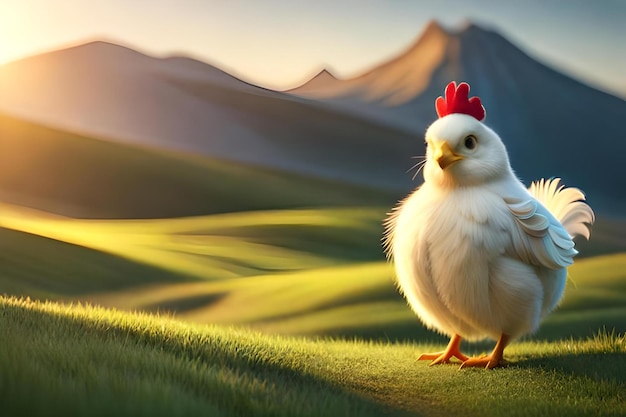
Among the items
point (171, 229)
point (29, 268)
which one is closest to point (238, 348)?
point (29, 268)

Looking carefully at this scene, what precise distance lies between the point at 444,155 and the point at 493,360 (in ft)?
1.92

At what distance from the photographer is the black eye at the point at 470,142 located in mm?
1598

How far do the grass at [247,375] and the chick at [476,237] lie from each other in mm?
192

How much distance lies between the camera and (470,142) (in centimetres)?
160

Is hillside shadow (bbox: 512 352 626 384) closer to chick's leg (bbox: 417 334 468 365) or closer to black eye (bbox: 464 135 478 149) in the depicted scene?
chick's leg (bbox: 417 334 468 365)

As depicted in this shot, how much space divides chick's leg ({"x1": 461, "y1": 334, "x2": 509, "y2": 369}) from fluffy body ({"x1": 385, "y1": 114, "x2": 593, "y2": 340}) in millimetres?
34

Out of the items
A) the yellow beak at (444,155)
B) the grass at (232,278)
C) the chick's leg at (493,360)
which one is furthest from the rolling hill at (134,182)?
the yellow beak at (444,155)

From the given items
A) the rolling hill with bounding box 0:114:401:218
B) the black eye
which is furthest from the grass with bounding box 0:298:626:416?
the rolling hill with bounding box 0:114:401:218

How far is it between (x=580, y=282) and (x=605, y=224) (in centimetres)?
86

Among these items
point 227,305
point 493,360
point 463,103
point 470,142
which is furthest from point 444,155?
point 227,305

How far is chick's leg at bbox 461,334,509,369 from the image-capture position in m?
1.72

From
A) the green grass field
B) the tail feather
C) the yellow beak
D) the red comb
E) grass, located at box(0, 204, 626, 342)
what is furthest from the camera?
grass, located at box(0, 204, 626, 342)

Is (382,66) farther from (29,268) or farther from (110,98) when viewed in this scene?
(29,268)

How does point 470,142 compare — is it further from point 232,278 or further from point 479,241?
point 232,278
